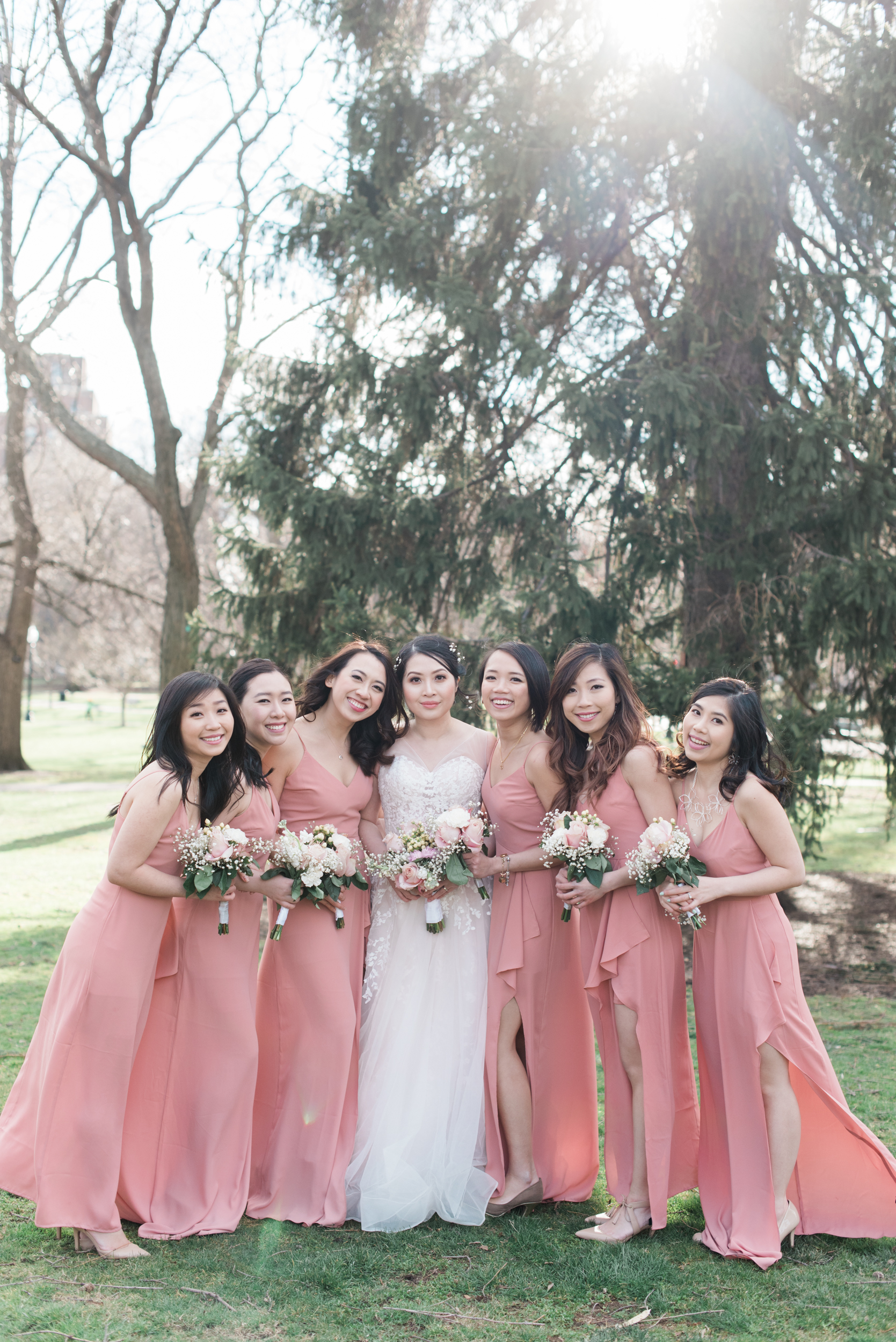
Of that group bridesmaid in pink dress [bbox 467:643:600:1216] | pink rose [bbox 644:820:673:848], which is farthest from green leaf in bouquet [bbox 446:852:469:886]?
pink rose [bbox 644:820:673:848]

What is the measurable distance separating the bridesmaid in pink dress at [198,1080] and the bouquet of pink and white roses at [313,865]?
0.09 metres

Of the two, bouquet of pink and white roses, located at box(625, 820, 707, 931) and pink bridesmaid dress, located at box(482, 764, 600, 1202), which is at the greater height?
bouquet of pink and white roses, located at box(625, 820, 707, 931)

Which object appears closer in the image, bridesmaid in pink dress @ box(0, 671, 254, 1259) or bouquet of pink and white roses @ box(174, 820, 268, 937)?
bridesmaid in pink dress @ box(0, 671, 254, 1259)

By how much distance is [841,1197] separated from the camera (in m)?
4.23

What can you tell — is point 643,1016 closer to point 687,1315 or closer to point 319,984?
point 687,1315

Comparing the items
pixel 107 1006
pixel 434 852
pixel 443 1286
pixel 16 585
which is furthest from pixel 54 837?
pixel 443 1286

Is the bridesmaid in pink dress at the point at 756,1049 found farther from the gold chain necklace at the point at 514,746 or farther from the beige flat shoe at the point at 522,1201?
the gold chain necklace at the point at 514,746

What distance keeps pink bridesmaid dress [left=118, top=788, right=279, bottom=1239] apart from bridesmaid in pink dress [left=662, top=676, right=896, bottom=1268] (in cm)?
193

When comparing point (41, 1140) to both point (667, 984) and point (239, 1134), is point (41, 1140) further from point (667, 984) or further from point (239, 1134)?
point (667, 984)

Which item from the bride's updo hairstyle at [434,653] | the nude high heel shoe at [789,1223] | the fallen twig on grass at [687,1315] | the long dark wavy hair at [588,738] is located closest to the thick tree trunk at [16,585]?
the bride's updo hairstyle at [434,653]

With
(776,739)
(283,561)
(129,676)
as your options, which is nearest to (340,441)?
(283,561)

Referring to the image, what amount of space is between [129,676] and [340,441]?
2296cm

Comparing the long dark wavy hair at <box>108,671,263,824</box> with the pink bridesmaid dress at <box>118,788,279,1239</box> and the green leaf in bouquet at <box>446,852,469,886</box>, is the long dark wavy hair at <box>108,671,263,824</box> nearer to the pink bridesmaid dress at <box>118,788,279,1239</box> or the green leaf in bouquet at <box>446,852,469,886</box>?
the pink bridesmaid dress at <box>118,788,279,1239</box>

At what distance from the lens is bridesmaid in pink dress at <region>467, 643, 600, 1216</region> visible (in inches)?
182
